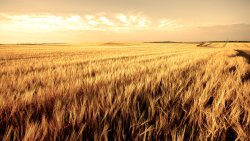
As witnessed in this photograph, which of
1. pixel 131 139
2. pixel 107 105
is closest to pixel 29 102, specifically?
pixel 107 105

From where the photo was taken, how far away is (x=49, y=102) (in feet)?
5.49

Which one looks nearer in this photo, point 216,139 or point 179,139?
point 179,139

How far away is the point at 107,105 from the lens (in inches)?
55.1

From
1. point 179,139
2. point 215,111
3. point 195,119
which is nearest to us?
point 179,139

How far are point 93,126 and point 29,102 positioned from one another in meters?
0.82

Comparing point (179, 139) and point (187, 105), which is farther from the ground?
point (179, 139)

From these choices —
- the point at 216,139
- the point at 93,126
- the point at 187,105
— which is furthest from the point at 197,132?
the point at 93,126

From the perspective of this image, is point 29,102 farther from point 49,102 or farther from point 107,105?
point 107,105

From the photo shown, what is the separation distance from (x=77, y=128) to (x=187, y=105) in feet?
3.21

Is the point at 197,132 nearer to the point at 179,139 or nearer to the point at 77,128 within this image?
the point at 179,139

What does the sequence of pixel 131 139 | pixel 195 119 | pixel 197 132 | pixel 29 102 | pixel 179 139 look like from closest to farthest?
pixel 179 139
pixel 131 139
pixel 197 132
pixel 195 119
pixel 29 102

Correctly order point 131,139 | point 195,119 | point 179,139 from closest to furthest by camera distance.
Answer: point 179,139
point 131,139
point 195,119

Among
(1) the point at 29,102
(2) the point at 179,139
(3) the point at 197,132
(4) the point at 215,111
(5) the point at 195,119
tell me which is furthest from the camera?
(1) the point at 29,102

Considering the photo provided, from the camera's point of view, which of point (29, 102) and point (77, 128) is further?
→ point (29, 102)
